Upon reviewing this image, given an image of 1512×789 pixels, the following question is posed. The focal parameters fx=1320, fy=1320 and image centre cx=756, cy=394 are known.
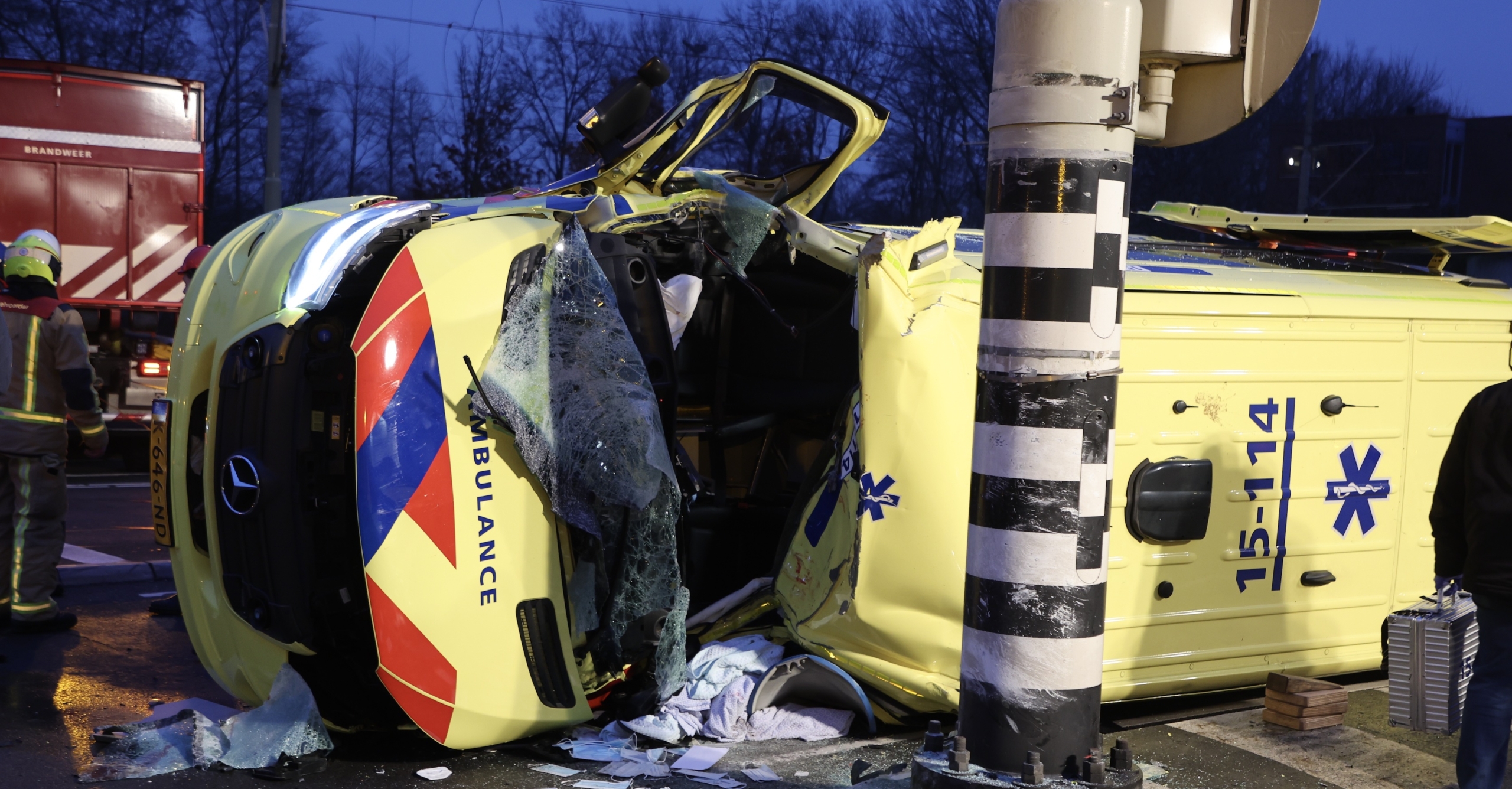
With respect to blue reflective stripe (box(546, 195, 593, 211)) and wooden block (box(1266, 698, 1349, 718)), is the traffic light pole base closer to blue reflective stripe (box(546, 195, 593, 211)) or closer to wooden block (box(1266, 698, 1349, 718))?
wooden block (box(1266, 698, 1349, 718))

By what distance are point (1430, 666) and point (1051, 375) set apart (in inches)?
78.2

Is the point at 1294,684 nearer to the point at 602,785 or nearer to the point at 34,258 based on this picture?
the point at 602,785

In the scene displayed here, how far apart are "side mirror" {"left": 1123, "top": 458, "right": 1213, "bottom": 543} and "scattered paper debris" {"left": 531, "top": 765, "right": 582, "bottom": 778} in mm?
2053

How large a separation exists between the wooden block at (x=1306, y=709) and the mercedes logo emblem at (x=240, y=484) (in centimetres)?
358

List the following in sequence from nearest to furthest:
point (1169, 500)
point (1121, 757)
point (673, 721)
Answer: point (1121, 757), point (673, 721), point (1169, 500)

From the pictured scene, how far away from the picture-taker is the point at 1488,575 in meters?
3.72

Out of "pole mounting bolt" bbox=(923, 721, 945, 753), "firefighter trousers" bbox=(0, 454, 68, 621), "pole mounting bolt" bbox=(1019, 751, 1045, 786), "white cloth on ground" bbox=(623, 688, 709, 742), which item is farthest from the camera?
"firefighter trousers" bbox=(0, 454, 68, 621)

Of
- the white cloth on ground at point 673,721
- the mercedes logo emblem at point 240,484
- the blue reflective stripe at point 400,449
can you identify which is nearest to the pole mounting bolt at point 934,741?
the white cloth on ground at point 673,721

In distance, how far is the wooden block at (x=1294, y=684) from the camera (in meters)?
4.70

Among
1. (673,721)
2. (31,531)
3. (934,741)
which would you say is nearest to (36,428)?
(31,531)

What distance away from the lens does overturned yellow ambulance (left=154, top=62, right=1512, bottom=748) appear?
13.3 feet

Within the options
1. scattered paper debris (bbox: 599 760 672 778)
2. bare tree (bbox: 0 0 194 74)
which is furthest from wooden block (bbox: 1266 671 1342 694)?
bare tree (bbox: 0 0 194 74)

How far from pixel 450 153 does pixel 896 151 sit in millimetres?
17200

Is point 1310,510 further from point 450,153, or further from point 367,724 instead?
point 450,153
